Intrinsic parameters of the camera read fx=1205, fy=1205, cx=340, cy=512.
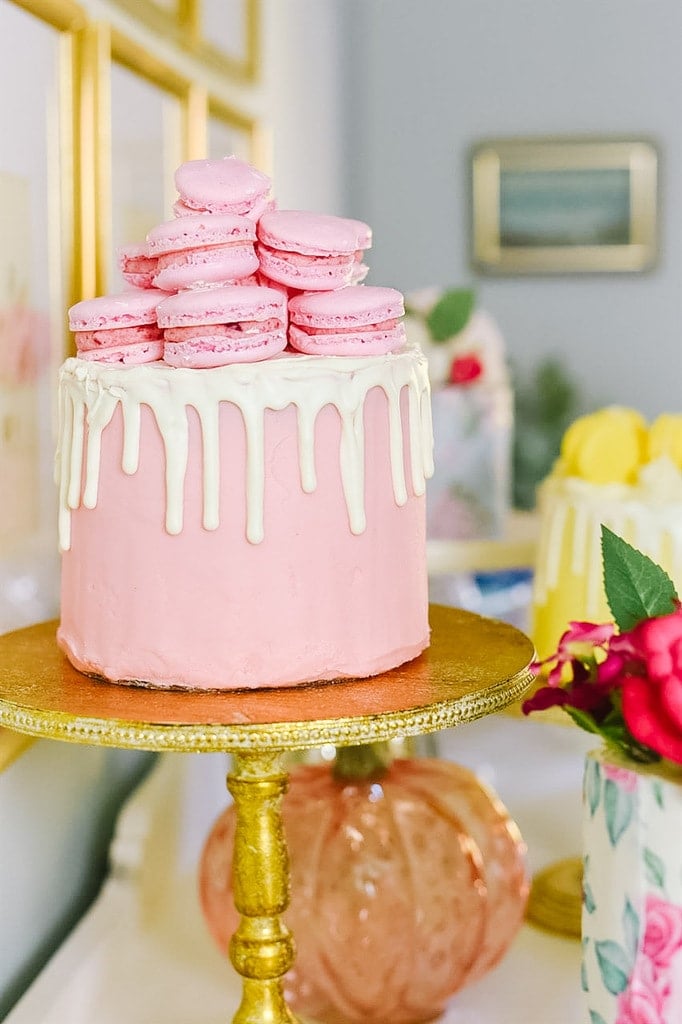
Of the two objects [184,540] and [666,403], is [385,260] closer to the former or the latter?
[666,403]

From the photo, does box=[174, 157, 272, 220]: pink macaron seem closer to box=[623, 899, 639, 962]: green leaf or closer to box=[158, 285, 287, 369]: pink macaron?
box=[158, 285, 287, 369]: pink macaron

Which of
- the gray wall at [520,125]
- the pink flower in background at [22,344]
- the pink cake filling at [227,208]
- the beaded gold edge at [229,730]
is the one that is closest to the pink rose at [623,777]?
the beaded gold edge at [229,730]

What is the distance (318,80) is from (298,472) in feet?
6.79

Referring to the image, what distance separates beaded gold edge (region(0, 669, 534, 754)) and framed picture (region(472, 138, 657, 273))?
2.57 meters

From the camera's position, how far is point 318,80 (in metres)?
2.64

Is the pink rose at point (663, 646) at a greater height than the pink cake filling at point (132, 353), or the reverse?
the pink cake filling at point (132, 353)

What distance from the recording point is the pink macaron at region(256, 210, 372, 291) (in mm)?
785

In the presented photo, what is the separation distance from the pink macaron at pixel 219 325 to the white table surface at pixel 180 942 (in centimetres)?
58

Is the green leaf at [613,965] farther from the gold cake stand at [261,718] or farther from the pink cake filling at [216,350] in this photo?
the pink cake filling at [216,350]

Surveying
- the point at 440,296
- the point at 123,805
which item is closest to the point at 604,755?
the point at 123,805

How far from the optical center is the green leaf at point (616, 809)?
0.75 m

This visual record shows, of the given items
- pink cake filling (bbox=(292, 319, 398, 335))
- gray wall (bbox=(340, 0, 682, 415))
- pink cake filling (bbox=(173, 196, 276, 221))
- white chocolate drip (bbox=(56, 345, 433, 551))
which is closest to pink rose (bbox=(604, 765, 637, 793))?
white chocolate drip (bbox=(56, 345, 433, 551))

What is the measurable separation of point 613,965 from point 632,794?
0.37 ft

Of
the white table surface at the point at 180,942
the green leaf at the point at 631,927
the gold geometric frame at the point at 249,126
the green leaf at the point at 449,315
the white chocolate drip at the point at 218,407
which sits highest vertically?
the gold geometric frame at the point at 249,126
